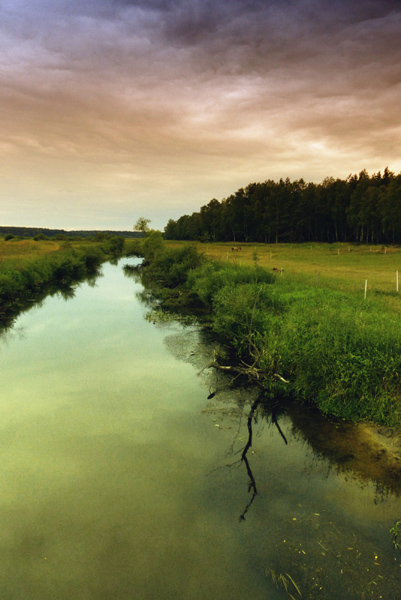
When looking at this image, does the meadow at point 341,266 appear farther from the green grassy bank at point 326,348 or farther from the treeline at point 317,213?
the treeline at point 317,213

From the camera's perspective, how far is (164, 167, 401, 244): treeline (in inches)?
2849

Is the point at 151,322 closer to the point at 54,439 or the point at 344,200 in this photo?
the point at 54,439

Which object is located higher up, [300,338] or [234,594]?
[300,338]

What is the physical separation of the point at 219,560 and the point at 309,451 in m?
4.31

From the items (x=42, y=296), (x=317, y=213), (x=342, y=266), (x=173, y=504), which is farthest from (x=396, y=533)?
(x=317, y=213)

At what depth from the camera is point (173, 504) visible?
819 cm

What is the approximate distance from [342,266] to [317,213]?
4690 cm

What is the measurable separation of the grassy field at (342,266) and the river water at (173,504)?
11.8 metres

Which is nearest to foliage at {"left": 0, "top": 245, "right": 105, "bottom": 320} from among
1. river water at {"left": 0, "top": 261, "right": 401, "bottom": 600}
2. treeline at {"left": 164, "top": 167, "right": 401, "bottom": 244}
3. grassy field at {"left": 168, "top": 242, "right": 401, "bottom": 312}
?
river water at {"left": 0, "top": 261, "right": 401, "bottom": 600}

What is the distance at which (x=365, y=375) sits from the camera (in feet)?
35.0

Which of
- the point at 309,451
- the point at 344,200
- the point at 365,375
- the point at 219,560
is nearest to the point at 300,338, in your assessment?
the point at 365,375

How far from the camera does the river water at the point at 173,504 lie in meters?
6.32

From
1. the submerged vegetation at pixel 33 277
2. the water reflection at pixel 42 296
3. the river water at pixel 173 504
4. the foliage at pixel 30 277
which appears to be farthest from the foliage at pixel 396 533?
the foliage at pixel 30 277

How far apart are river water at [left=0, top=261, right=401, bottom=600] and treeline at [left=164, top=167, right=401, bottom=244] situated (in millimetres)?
67888
